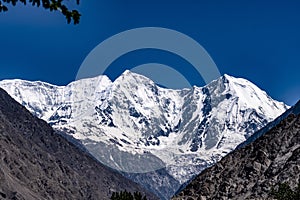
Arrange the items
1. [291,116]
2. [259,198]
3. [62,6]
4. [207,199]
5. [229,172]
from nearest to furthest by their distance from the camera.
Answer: [62,6] < [259,198] < [207,199] < [229,172] < [291,116]

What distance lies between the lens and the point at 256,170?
470ft

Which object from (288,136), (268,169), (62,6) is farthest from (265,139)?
(62,6)

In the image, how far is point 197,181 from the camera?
5861 inches

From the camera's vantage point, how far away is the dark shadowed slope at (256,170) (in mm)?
133500

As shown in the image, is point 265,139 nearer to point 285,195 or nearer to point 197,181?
point 197,181

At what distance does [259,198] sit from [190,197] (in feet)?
55.0

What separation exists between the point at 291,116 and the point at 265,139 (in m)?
14.1

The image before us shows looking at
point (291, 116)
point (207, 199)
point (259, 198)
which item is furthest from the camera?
point (291, 116)

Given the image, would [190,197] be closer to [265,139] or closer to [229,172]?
[229,172]

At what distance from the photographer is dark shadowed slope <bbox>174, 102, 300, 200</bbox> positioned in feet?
438

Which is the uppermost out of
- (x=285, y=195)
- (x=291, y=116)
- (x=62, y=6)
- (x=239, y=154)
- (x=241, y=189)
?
(x=291, y=116)

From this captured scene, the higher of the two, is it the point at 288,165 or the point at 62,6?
the point at 288,165

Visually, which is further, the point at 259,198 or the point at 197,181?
the point at 197,181

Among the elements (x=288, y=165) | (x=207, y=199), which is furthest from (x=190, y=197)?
(x=288, y=165)
